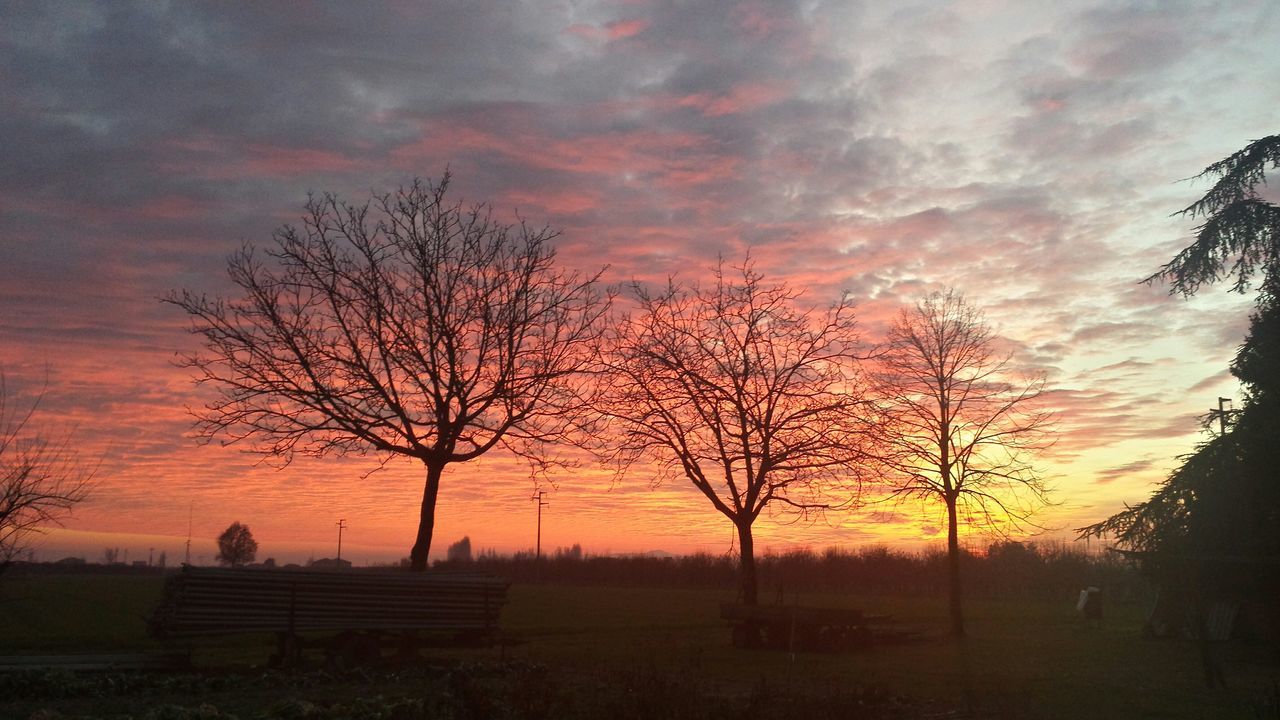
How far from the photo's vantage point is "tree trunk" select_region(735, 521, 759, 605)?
30422mm

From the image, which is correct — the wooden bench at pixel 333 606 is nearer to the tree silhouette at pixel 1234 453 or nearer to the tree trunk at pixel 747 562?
the tree trunk at pixel 747 562

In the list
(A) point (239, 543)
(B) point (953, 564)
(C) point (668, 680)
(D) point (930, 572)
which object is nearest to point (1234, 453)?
(B) point (953, 564)

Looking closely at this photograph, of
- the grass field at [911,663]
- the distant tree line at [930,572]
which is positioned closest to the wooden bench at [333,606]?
the grass field at [911,663]

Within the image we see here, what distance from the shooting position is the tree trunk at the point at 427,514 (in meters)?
24.3

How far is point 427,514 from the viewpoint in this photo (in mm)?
24281

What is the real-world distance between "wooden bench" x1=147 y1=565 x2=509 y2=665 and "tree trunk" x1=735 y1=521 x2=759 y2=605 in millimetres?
10082

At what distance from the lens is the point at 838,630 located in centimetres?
3039

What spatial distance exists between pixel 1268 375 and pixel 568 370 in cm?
2076

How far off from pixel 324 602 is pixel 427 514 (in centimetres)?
427

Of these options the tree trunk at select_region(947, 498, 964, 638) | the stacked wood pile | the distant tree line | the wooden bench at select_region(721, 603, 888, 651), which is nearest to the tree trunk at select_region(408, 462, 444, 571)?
the stacked wood pile

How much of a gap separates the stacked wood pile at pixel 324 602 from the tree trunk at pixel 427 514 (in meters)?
2.18

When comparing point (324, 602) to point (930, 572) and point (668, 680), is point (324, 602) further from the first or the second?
point (930, 572)

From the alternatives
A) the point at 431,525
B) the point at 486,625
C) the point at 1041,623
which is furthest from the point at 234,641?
the point at 1041,623

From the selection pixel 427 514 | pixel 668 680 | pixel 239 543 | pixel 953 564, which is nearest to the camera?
pixel 668 680
